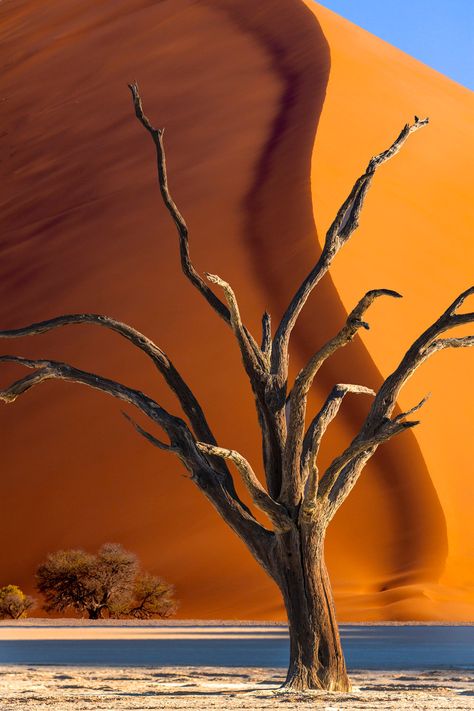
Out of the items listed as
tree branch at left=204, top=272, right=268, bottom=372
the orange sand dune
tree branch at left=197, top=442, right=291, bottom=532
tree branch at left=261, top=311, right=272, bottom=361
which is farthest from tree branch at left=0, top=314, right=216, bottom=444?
the orange sand dune

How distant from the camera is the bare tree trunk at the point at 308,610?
1055cm

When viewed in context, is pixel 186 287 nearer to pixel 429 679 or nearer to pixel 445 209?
pixel 445 209

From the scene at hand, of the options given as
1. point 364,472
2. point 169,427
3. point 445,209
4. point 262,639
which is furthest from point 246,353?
point 445,209

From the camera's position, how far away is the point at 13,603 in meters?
27.1

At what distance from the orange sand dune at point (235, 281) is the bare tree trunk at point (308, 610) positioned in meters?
13.4

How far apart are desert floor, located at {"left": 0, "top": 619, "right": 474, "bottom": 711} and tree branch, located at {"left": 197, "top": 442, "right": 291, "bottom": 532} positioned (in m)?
1.34

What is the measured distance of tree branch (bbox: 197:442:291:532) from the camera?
32.8 feet

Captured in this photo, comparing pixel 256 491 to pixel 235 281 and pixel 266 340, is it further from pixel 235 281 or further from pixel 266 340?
pixel 235 281

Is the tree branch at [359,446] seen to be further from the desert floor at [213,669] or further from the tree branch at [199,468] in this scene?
the desert floor at [213,669]

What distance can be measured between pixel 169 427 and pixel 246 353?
0.91 metres

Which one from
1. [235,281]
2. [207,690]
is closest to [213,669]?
[207,690]

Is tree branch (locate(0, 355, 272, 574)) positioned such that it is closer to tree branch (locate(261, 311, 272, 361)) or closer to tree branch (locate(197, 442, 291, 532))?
tree branch (locate(197, 442, 291, 532))

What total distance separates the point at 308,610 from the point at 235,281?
21.1 meters

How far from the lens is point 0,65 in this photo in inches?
2192
